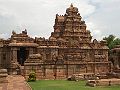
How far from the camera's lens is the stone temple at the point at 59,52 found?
104ft

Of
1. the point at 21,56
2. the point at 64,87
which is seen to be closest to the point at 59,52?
the point at 21,56

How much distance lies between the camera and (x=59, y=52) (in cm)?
4403

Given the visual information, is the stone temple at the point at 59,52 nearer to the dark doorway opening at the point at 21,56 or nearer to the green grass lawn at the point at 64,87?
the dark doorway opening at the point at 21,56

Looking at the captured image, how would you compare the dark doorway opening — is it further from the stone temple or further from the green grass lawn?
the green grass lawn

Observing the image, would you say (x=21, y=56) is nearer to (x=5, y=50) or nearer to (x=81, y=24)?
(x=5, y=50)

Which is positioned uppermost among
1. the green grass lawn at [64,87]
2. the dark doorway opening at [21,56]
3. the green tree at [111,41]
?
the green tree at [111,41]

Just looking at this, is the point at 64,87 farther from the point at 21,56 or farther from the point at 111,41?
the point at 111,41

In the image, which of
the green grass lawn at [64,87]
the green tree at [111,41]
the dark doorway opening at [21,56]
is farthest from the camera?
the green tree at [111,41]

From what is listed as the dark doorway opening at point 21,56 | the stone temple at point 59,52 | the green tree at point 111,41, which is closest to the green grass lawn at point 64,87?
the stone temple at point 59,52

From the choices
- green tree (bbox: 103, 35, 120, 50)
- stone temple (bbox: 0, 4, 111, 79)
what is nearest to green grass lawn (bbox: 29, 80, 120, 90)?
stone temple (bbox: 0, 4, 111, 79)

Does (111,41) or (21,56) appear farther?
(111,41)

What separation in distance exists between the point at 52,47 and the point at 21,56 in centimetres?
564

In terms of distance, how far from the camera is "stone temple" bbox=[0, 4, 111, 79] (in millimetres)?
31562

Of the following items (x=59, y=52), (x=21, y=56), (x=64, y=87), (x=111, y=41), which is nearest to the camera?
(x=64, y=87)
